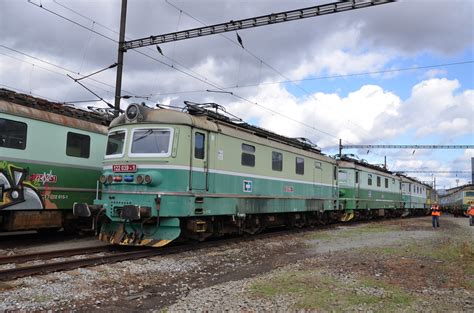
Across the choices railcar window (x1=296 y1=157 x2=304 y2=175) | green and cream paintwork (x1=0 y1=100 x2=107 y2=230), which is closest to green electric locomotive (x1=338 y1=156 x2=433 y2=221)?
railcar window (x1=296 y1=157 x2=304 y2=175)

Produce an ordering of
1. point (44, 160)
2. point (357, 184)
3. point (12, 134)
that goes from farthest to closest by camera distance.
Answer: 1. point (357, 184)
2. point (44, 160)
3. point (12, 134)

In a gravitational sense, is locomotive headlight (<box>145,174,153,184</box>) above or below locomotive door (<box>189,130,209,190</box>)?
below

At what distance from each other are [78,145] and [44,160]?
1451mm

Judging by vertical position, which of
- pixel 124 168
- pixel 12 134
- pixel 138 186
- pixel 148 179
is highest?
pixel 12 134

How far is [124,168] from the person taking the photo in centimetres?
1153

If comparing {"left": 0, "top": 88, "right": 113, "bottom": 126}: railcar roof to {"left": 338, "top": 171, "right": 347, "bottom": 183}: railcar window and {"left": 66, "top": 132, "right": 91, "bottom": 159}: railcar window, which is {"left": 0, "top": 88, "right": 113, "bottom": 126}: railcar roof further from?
{"left": 338, "top": 171, "right": 347, "bottom": 183}: railcar window

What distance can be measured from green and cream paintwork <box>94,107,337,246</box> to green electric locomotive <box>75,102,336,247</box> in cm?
2

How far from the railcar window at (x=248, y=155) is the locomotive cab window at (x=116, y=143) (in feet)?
12.8

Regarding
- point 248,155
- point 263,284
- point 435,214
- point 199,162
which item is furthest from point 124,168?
point 435,214

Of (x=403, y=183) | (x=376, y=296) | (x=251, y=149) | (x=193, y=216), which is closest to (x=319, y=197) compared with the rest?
(x=251, y=149)

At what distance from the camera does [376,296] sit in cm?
697

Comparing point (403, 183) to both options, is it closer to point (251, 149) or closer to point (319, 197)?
point (319, 197)

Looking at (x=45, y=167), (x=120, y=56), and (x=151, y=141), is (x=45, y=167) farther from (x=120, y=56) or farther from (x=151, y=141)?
(x=120, y=56)

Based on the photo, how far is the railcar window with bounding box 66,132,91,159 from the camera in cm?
1367
